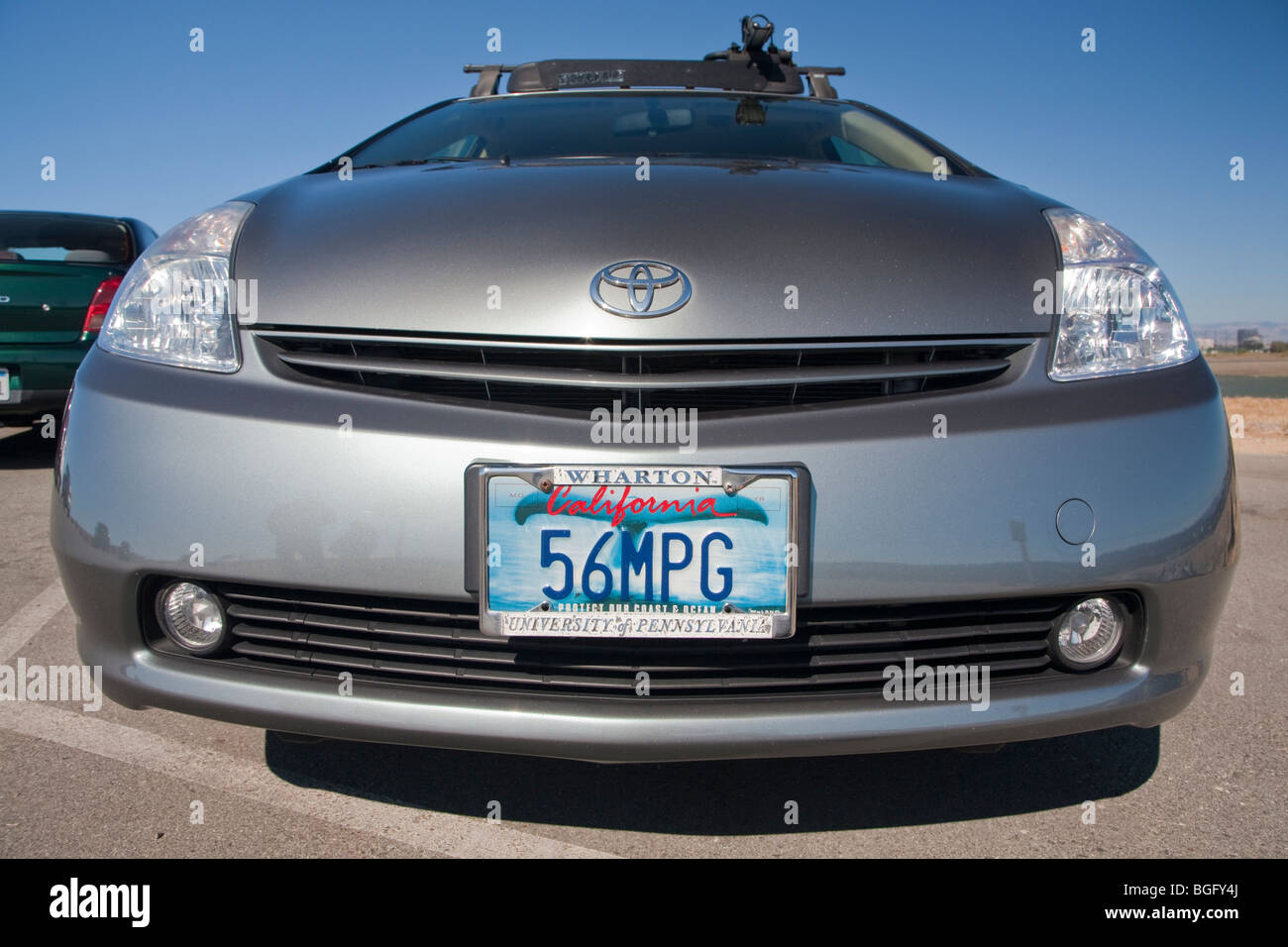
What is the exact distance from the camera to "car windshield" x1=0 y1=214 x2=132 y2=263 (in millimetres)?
6027

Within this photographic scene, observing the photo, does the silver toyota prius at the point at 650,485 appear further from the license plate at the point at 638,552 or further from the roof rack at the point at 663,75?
the roof rack at the point at 663,75

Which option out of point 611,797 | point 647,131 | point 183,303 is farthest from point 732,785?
point 647,131

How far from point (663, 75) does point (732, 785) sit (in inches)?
85.3

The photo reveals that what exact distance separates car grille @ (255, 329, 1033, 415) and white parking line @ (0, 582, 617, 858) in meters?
0.74

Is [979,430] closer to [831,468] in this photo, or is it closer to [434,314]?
[831,468]

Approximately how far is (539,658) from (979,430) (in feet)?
2.36

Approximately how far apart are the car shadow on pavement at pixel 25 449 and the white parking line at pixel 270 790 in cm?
362

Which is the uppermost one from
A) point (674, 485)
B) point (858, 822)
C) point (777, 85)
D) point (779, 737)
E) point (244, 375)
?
point (777, 85)

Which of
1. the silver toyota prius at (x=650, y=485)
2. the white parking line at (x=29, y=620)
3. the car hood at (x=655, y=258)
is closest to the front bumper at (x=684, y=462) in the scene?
the silver toyota prius at (x=650, y=485)

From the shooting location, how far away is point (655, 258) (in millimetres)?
1533

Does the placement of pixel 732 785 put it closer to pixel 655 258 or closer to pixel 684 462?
pixel 684 462

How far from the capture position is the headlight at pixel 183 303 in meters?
1.59
